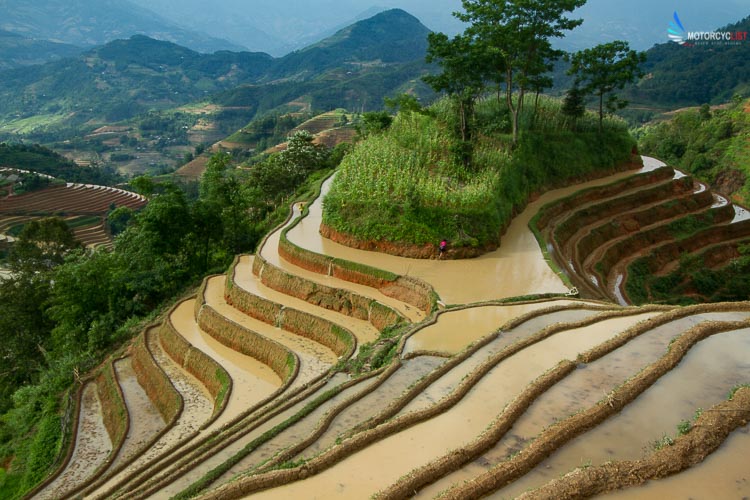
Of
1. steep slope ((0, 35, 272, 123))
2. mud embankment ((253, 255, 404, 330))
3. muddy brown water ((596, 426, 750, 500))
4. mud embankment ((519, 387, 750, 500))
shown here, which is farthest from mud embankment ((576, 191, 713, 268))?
steep slope ((0, 35, 272, 123))

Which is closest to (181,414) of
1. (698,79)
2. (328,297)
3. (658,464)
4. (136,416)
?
(136,416)

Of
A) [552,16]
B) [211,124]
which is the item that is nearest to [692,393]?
[552,16]

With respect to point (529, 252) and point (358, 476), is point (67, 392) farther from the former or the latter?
point (529, 252)

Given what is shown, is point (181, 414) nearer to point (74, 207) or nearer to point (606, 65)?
point (606, 65)

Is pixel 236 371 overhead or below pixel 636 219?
below

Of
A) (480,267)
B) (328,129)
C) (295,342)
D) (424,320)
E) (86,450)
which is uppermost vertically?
(328,129)

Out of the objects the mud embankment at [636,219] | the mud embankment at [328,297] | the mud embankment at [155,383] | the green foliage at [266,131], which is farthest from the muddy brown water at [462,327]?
the green foliage at [266,131]

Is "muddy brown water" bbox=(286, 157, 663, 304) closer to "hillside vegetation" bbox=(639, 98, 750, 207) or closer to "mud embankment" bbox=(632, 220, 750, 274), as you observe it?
"mud embankment" bbox=(632, 220, 750, 274)

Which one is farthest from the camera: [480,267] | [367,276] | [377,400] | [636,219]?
[636,219]
